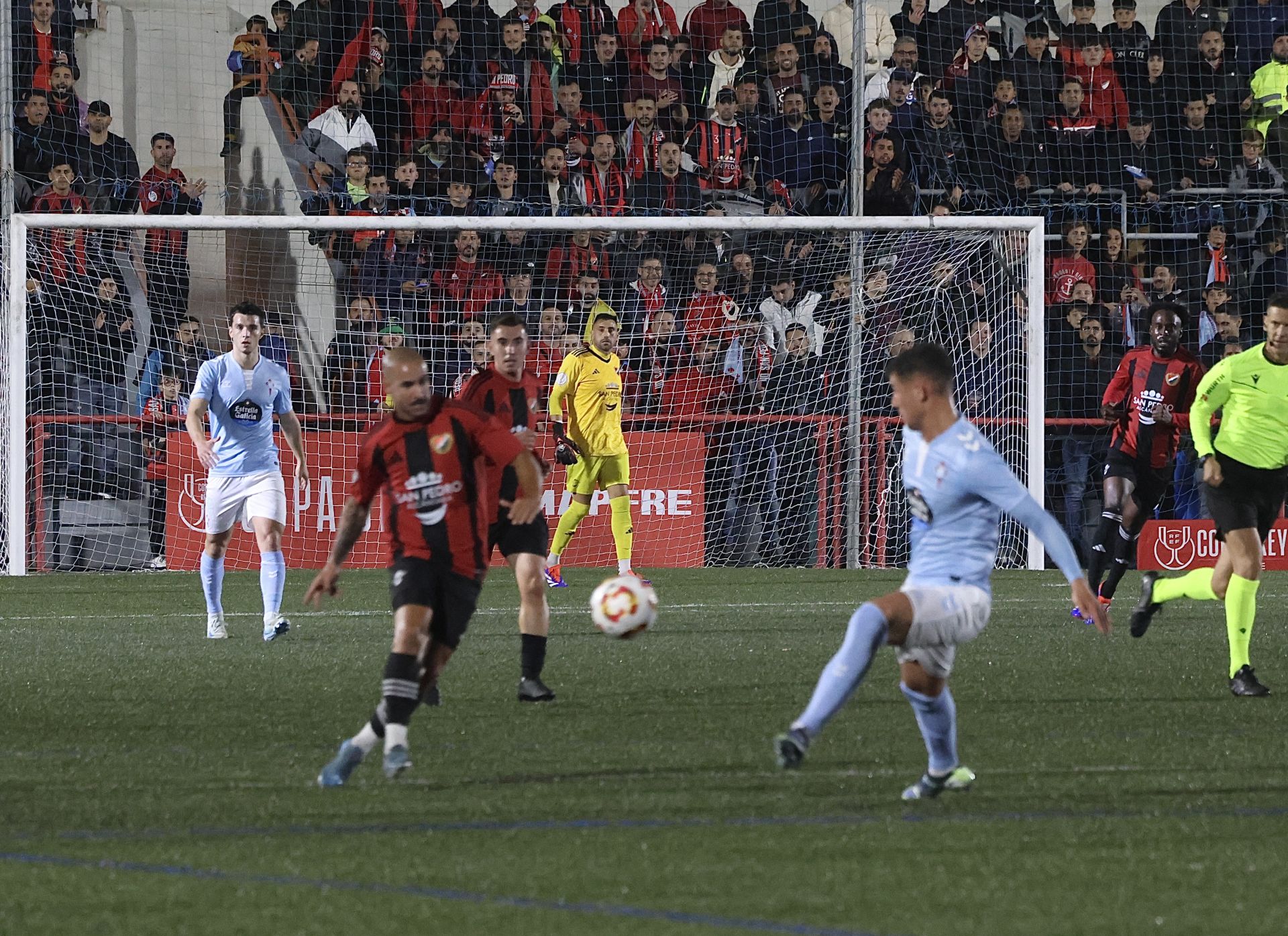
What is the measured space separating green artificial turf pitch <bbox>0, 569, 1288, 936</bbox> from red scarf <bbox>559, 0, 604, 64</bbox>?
933cm

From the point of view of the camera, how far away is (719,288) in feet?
60.5

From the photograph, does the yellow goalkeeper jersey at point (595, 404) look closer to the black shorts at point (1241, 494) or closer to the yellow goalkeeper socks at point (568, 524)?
the yellow goalkeeper socks at point (568, 524)

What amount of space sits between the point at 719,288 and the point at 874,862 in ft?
44.1

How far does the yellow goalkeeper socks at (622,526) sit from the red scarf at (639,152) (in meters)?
4.05

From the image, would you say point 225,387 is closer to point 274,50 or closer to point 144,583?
point 144,583

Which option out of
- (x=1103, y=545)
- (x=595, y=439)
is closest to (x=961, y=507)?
(x=1103, y=545)

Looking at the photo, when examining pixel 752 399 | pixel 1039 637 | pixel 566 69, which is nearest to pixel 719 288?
pixel 752 399

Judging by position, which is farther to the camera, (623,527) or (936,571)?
(623,527)

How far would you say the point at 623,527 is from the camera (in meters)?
15.9

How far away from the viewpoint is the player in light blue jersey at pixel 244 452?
468 inches

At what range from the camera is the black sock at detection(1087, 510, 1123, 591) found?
13.5 meters

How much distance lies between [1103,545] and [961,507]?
7816 mm

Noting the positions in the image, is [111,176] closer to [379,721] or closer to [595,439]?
[595,439]

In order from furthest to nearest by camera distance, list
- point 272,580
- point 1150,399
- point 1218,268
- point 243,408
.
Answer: point 1218,268 < point 1150,399 < point 243,408 < point 272,580
